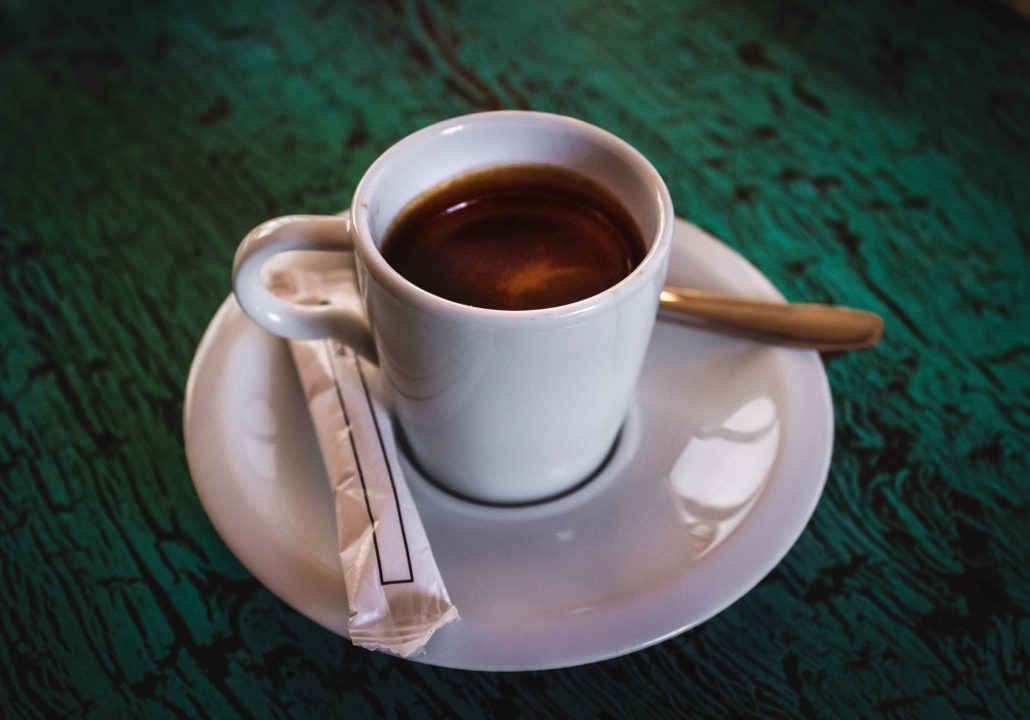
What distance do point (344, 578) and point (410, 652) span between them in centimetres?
7

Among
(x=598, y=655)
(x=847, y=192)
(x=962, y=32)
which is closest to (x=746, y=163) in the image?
(x=847, y=192)

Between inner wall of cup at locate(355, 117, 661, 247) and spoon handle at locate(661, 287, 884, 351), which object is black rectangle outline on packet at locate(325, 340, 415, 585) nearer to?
inner wall of cup at locate(355, 117, 661, 247)

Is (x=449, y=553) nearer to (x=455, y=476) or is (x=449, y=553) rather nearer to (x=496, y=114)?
(x=455, y=476)

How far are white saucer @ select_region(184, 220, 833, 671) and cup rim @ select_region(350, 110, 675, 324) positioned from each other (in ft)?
0.61

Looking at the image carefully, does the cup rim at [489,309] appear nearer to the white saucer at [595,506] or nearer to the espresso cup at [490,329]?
the espresso cup at [490,329]

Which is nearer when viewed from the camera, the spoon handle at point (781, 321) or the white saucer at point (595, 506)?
the white saucer at point (595, 506)

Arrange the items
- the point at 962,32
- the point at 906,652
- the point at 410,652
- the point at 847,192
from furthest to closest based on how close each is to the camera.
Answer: the point at 962,32 → the point at 847,192 → the point at 906,652 → the point at 410,652

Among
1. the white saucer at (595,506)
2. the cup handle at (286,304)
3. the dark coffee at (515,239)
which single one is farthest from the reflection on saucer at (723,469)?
the cup handle at (286,304)

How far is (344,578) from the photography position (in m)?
0.56

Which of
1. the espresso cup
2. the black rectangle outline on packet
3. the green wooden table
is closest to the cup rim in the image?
the espresso cup

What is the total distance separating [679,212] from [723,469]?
0.39m

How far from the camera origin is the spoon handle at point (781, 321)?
71cm

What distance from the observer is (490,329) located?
0.51 m

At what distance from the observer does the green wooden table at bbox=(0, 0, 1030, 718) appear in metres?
0.61
